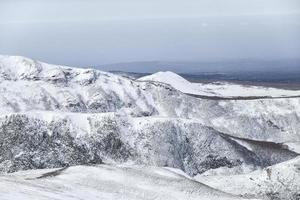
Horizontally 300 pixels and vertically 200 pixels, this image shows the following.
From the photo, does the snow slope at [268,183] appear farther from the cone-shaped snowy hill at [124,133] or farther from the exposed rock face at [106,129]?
the exposed rock face at [106,129]

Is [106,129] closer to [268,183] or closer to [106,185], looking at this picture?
[268,183]

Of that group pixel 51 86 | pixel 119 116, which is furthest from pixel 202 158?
pixel 51 86

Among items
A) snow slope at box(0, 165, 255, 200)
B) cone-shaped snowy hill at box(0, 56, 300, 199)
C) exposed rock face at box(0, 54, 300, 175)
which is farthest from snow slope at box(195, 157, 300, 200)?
exposed rock face at box(0, 54, 300, 175)

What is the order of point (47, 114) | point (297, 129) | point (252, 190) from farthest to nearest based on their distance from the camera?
1. point (297, 129)
2. point (47, 114)
3. point (252, 190)

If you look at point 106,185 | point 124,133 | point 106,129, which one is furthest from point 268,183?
point 106,129

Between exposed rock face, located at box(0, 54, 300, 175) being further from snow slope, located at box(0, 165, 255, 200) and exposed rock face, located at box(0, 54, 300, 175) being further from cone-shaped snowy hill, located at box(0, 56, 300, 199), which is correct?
snow slope, located at box(0, 165, 255, 200)

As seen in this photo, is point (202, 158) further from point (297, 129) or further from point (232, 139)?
point (297, 129)

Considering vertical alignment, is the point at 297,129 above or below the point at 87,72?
below
